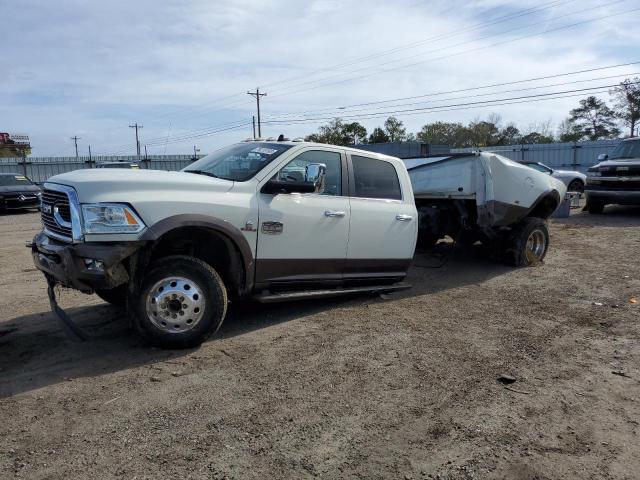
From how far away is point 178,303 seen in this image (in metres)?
4.46

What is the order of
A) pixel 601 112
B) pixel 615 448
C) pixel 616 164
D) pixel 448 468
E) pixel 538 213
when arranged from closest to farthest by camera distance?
1. pixel 448 468
2. pixel 615 448
3. pixel 538 213
4. pixel 616 164
5. pixel 601 112

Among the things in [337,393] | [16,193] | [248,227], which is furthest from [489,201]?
[16,193]

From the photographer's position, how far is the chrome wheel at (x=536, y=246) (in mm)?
8609

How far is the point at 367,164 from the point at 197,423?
366cm

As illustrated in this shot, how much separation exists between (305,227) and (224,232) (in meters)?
0.93

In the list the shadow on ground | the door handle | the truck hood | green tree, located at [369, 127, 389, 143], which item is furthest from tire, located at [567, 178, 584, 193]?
green tree, located at [369, 127, 389, 143]

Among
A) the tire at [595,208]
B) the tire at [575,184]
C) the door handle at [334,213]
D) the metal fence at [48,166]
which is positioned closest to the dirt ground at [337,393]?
the door handle at [334,213]

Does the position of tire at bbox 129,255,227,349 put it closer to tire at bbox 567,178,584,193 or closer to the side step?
the side step

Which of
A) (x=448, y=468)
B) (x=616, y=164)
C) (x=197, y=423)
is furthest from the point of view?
(x=616, y=164)

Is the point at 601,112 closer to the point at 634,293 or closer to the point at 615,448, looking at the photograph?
the point at 634,293

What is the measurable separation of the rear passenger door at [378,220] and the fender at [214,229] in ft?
4.21

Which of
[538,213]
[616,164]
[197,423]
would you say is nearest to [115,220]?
→ [197,423]

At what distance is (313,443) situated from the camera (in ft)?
10.5

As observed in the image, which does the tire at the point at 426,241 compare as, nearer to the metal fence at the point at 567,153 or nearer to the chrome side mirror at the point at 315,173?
the chrome side mirror at the point at 315,173
